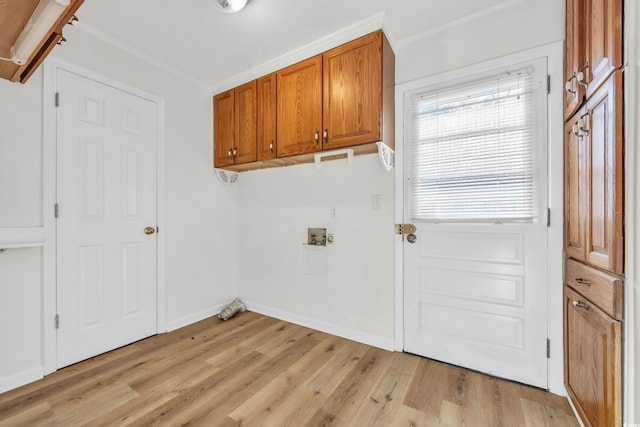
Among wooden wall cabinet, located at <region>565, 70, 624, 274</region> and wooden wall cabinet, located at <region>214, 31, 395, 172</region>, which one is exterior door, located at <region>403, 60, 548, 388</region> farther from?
wooden wall cabinet, located at <region>214, 31, 395, 172</region>

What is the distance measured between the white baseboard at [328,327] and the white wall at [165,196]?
50 cm

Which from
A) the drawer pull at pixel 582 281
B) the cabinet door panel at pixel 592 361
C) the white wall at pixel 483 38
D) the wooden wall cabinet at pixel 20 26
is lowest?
the cabinet door panel at pixel 592 361

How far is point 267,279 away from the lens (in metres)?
3.01

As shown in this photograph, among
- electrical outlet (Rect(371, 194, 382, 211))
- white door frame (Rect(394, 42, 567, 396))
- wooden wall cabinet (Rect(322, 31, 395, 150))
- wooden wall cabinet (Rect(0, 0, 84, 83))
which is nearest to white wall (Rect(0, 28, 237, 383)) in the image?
wooden wall cabinet (Rect(0, 0, 84, 83))

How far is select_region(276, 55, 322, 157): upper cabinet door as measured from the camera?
217 centimetres

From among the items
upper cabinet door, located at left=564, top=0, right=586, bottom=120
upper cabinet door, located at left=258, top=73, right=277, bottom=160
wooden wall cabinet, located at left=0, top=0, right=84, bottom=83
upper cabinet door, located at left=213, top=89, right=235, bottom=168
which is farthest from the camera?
upper cabinet door, located at left=213, top=89, right=235, bottom=168

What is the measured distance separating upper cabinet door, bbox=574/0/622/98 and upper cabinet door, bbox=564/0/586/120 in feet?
0.25

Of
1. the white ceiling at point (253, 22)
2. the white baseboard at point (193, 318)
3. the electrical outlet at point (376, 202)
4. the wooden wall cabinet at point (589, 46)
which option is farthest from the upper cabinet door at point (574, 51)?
the white baseboard at point (193, 318)

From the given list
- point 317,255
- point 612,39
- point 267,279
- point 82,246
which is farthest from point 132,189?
point 612,39

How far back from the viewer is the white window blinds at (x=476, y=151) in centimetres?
176

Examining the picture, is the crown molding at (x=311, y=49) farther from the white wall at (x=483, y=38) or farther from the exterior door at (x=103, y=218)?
the exterior door at (x=103, y=218)

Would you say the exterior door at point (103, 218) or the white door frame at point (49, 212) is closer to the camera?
the white door frame at point (49, 212)

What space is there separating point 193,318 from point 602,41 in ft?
11.4

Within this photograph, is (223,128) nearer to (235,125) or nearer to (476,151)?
(235,125)
